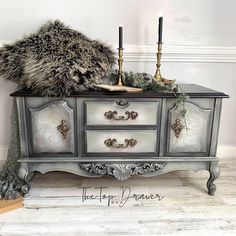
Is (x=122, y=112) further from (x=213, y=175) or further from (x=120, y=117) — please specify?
(x=213, y=175)

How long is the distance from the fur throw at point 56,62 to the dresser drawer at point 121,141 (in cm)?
30

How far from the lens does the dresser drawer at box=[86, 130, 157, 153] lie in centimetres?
152

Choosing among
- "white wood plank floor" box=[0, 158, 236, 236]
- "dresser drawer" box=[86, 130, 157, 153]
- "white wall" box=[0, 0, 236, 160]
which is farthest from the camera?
"white wall" box=[0, 0, 236, 160]

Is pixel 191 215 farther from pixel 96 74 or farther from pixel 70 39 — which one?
pixel 70 39

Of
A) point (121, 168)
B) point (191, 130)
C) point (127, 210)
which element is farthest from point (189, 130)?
point (127, 210)

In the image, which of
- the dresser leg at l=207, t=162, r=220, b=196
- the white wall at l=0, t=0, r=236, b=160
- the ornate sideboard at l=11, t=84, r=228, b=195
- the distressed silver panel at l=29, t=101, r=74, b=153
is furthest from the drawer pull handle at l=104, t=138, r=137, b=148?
the white wall at l=0, t=0, r=236, b=160

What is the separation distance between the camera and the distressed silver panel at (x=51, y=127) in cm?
147

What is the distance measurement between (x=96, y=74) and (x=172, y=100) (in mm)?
473

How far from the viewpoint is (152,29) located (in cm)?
191

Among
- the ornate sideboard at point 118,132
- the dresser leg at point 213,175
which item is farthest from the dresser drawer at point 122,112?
the dresser leg at point 213,175

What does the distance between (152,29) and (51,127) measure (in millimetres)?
1044

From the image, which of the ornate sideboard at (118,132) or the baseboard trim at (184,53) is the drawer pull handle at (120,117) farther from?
the baseboard trim at (184,53)

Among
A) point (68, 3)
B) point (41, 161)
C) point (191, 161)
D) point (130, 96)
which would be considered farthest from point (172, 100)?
point (68, 3)

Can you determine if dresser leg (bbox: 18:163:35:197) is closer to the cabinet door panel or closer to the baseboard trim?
the cabinet door panel
